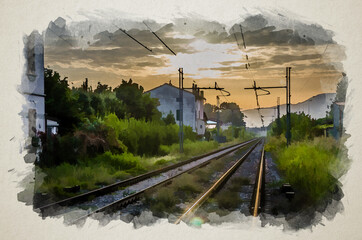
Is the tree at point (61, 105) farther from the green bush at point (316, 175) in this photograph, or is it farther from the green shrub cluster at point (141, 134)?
the green bush at point (316, 175)

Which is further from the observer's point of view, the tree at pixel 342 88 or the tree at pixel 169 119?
the tree at pixel 169 119

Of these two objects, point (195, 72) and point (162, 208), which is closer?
point (162, 208)

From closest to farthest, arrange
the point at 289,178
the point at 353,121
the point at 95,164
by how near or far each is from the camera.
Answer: the point at 353,121
the point at 289,178
the point at 95,164

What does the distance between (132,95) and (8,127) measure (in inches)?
745

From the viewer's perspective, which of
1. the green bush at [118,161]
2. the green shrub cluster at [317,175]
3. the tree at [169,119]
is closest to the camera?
the green shrub cluster at [317,175]

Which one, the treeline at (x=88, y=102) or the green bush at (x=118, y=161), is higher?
the treeline at (x=88, y=102)

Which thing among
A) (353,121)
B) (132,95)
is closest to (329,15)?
(353,121)

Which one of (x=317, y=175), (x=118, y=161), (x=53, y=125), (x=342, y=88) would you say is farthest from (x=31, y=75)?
(x=118, y=161)

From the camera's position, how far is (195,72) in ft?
27.5

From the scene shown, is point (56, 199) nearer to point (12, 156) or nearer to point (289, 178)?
point (12, 156)

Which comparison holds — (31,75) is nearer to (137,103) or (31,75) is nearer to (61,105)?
(61,105)

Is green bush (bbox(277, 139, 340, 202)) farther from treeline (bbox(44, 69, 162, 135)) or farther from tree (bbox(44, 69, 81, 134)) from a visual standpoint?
tree (bbox(44, 69, 81, 134))

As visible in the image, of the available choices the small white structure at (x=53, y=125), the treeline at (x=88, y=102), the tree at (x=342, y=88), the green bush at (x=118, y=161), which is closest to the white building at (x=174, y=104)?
the treeline at (x=88, y=102)

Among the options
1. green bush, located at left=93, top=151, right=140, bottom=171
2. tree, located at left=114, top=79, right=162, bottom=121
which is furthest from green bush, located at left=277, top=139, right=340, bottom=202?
tree, located at left=114, top=79, right=162, bottom=121
